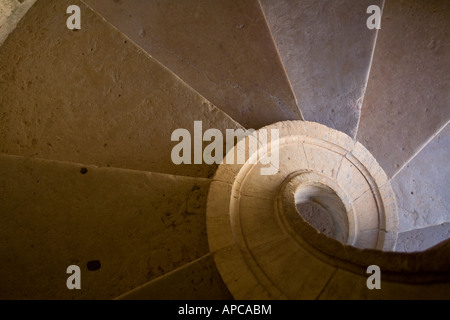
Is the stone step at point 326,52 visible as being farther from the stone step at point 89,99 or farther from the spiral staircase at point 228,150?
the stone step at point 89,99

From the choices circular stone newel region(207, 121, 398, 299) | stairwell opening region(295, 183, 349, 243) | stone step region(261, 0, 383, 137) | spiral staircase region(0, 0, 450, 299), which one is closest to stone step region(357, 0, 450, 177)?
spiral staircase region(0, 0, 450, 299)

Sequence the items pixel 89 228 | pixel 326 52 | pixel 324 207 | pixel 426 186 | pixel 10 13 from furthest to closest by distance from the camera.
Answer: pixel 324 207 → pixel 426 186 → pixel 326 52 → pixel 10 13 → pixel 89 228

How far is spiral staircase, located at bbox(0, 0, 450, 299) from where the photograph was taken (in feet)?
7.04

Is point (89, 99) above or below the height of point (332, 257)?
above

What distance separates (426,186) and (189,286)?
10.9 feet

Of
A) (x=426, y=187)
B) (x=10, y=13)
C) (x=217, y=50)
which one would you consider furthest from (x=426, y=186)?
(x=10, y=13)

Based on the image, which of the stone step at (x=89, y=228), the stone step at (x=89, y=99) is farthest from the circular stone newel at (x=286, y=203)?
the stone step at (x=89, y=99)

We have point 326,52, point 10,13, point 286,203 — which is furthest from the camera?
point 326,52

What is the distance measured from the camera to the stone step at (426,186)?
387 centimetres

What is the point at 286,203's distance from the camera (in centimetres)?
271

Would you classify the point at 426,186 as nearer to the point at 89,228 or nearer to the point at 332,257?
the point at 332,257

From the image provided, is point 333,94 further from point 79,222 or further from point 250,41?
point 79,222

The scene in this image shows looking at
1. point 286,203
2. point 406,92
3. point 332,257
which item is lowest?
point 332,257

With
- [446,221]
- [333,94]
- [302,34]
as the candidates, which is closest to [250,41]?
[302,34]
